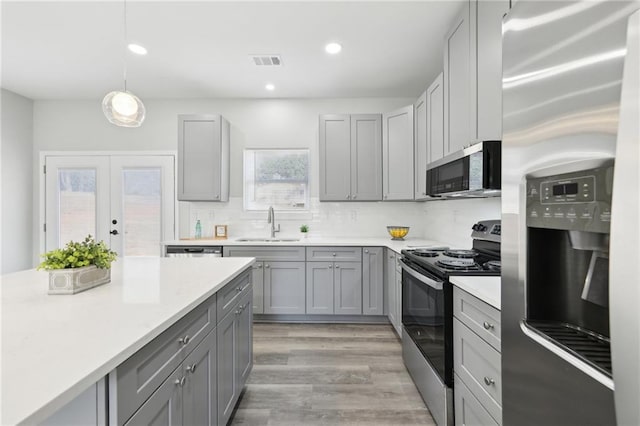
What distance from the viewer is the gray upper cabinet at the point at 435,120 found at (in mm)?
2625

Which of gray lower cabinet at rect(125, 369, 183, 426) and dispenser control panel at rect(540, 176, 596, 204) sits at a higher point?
dispenser control panel at rect(540, 176, 596, 204)

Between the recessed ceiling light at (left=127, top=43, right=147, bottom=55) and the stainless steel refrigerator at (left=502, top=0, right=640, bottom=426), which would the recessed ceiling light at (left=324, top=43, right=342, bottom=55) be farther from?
the stainless steel refrigerator at (left=502, top=0, right=640, bottom=426)

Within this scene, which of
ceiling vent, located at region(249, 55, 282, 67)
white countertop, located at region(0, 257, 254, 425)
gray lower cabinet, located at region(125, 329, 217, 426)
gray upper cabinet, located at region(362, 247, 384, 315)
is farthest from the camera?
gray upper cabinet, located at region(362, 247, 384, 315)

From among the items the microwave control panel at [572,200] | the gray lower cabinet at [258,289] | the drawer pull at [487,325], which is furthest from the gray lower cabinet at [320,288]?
the microwave control panel at [572,200]

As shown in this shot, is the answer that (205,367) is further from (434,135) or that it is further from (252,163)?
(252,163)

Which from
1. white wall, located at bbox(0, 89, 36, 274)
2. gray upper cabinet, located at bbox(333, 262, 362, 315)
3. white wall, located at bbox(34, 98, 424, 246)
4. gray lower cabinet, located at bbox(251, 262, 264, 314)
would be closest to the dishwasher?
gray lower cabinet, located at bbox(251, 262, 264, 314)

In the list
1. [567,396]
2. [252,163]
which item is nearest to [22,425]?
[567,396]

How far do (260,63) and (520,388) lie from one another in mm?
3235

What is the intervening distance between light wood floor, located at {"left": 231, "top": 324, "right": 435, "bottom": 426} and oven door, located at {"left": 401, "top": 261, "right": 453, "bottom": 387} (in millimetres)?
395

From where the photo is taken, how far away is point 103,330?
892 mm

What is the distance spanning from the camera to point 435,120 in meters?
2.79

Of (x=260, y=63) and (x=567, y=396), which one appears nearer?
(x=567, y=396)

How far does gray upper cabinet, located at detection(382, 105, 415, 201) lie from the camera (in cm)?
347

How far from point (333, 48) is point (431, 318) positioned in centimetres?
240
